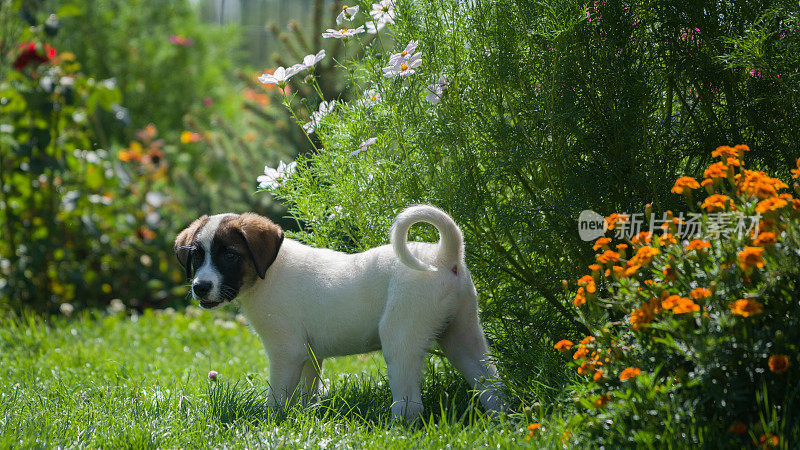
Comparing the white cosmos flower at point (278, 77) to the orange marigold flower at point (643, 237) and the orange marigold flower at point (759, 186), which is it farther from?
the orange marigold flower at point (759, 186)

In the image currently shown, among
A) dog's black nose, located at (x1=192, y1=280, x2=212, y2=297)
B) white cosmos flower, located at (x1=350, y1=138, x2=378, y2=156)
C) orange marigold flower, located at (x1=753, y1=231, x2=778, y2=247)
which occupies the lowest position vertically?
dog's black nose, located at (x1=192, y1=280, x2=212, y2=297)

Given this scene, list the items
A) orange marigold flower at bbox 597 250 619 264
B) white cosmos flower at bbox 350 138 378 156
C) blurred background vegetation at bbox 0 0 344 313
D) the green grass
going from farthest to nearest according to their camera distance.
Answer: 1. blurred background vegetation at bbox 0 0 344 313
2. white cosmos flower at bbox 350 138 378 156
3. the green grass
4. orange marigold flower at bbox 597 250 619 264

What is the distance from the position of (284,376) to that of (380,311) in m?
0.57

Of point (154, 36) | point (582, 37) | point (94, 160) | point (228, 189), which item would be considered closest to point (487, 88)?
point (582, 37)

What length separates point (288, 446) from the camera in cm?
290

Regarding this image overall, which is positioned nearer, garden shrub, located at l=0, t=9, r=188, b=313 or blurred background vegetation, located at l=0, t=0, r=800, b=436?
blurred background vegetation, located at l=0, t=0, r=800, b=436

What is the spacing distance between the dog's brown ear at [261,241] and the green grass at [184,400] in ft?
2.03

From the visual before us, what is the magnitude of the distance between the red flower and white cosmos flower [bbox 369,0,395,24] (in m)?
3.80

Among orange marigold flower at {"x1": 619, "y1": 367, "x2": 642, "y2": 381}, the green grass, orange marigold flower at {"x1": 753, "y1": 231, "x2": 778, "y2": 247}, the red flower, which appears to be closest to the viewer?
orange marigold flower at {"x1": 753, "y1": 231, "x2": 778, "y2": 247}

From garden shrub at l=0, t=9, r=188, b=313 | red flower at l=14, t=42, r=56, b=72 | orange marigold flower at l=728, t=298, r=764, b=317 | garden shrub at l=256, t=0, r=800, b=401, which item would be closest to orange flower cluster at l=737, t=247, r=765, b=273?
orange marigold flower at l=728, t=298, r=764, b=317

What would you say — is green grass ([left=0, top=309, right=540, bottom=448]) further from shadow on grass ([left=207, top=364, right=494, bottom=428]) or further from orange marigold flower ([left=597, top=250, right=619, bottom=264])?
orange marigold flower ([left=597, top=250, right=619, bottom=264])

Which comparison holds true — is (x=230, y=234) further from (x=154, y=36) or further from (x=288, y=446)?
(x=154, y=36)

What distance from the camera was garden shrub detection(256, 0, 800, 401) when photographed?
3439 millimetres

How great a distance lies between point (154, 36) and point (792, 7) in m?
10.6
